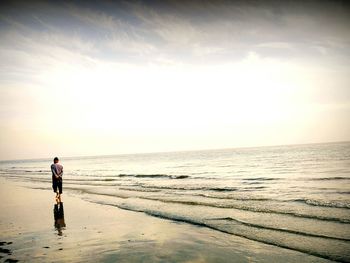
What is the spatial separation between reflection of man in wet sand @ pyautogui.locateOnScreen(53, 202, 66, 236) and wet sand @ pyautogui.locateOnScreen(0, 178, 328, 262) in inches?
5.8

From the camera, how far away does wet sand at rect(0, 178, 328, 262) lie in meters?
6.50

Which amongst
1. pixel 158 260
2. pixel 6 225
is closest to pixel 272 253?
pixel 158 260

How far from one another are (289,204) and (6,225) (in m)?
12.0

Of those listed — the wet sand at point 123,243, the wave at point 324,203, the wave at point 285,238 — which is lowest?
the wave at point 324,203

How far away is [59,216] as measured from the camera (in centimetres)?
1174

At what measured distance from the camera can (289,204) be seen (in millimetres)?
13352

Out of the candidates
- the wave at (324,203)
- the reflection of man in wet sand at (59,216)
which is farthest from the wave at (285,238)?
the wave at (324,203)

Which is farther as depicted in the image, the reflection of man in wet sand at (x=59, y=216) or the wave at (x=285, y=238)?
the reflection of man in wet sand at (x=59, y=216)

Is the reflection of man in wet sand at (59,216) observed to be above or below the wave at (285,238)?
above

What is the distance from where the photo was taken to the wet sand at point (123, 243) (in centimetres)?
650

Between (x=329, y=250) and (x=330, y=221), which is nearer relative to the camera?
(x=329, y=250)

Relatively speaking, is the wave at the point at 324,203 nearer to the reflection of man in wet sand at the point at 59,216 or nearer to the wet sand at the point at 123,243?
the wet sand at the point at 123,243

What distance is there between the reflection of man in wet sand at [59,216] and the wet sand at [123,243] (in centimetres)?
15

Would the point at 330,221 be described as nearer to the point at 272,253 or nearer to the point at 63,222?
the point at 272,253
